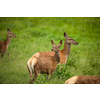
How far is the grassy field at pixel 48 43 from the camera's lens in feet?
13.4

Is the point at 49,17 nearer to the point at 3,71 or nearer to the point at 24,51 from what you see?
→ the point at 24,51

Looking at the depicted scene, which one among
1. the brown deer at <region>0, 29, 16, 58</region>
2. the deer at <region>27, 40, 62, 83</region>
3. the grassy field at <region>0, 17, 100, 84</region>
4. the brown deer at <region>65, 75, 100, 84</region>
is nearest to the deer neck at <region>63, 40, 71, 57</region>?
the grassy field at <region>0, 17, 100, 84</region>

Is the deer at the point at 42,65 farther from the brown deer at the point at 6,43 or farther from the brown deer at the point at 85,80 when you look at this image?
the brown deer at the point at 6,43

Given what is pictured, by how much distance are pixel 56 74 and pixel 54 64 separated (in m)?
0.28

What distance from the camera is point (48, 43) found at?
16.2ft

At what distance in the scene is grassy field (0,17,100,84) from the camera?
4.07 metres

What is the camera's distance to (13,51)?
4668 mm

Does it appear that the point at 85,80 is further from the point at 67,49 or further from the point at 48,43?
the point at 48,43

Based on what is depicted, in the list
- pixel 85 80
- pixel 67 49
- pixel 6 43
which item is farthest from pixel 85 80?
pixel 6 43

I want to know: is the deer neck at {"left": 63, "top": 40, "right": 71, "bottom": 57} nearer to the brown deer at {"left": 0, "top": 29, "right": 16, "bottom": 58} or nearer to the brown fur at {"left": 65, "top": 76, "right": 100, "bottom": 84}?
the brown fur at {"left": 65, "top": 76, "right": 100, "bottom": 84}

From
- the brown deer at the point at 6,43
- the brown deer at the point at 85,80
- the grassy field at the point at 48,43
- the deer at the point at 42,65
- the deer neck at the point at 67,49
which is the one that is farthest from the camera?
the brown deer at the point at 6,43

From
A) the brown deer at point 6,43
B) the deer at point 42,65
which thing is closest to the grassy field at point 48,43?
the brown deer at point 6,43

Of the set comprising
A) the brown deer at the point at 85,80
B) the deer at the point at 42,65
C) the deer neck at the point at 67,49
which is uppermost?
the deer neck at the point at 67,49
